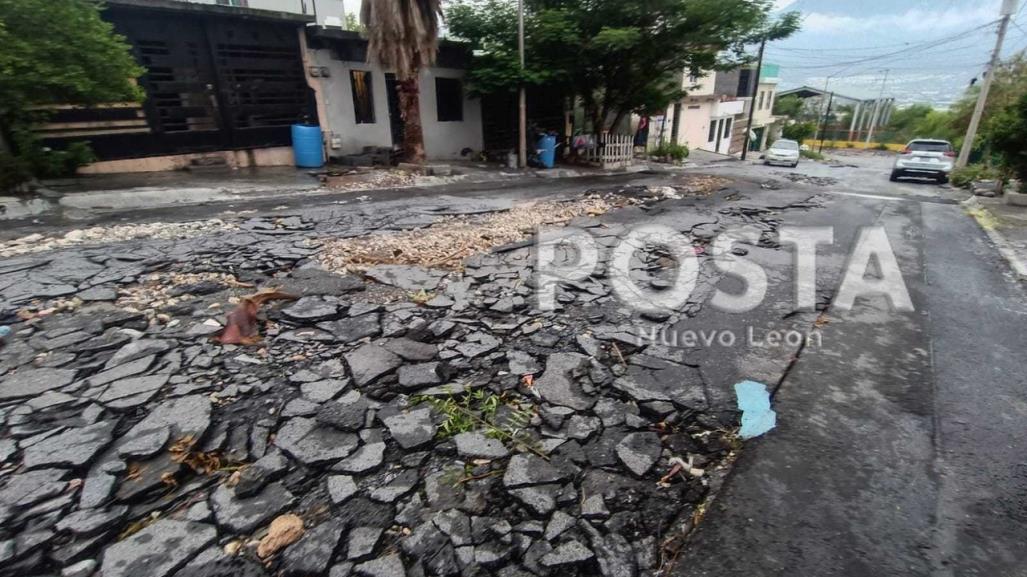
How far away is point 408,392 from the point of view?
3096 millimetres

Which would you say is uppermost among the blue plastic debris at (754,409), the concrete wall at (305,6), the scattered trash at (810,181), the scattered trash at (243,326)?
the concrete wall at (305,6)

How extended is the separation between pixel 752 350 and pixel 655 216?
4602 millimetres

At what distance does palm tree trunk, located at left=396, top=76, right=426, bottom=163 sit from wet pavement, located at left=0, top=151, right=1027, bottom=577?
7.49 meters

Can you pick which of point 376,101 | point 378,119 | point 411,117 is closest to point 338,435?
point 411,117

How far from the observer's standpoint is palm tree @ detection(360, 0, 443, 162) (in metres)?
10.1

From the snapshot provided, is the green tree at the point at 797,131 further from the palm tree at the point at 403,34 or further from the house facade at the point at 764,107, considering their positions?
the palm tree at the point at 403,34

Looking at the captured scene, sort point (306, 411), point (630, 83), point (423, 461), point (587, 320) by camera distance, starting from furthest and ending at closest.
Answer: point (630, 83) < point (587, 320) < point (306, 411) < point (423, 461)

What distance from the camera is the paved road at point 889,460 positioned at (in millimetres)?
2090

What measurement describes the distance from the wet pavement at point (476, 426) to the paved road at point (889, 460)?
16 mm

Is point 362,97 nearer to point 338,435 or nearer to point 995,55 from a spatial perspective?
point 338,435

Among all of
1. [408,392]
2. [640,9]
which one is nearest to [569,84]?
[640,9]

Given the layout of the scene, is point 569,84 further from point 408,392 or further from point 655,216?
point 408,392

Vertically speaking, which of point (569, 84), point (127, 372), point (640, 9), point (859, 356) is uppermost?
point (640, 9)

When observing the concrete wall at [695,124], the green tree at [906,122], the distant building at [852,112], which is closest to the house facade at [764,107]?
the distant building at [852,112]
